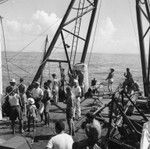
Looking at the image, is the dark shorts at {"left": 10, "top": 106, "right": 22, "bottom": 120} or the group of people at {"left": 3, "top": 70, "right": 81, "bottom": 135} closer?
the group of people at {"left": 3, "top": 70, "right": 81, "bottom": 135}

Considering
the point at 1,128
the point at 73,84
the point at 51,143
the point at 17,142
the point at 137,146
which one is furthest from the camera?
the point at 73,84

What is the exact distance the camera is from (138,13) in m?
14.6

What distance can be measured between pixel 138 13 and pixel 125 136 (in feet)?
27.5

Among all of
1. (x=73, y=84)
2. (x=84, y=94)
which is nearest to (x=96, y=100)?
(x=84, y=94)

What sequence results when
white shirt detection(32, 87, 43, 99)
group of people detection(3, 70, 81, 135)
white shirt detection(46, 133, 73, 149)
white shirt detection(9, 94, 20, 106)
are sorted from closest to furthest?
white shirt detection(46, 133, 73, 149) → group of people detection(3, 70, 81, 135) → white shirt detection(9, 94, 20, 106) → white shirt detection(32, 87, 43, 99)

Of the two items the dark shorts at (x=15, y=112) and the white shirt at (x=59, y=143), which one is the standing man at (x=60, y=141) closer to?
the white shirt at (x=59, y=143)

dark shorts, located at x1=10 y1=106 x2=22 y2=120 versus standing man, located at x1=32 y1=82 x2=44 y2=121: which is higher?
standing man, located at x1=32 y1=82 x2=44 y2=121

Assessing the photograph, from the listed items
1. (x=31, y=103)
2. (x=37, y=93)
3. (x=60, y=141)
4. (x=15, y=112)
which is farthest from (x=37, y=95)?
(x=60, y=141)

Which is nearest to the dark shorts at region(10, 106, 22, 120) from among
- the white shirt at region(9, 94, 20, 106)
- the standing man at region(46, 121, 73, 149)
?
the white shirt at region(9, 94, 20, 106)

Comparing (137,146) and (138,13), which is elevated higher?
(138,13)

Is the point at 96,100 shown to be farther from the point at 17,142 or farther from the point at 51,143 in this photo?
the point at 51,143

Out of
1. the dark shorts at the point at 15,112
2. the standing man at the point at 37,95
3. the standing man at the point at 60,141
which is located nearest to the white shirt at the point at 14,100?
the dark shorts at the point at 15,112

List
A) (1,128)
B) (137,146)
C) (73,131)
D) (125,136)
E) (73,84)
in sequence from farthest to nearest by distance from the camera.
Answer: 1. (73,84)
2. (1,128)
3. (73,131)
4. (125,136)
5. (137,146)

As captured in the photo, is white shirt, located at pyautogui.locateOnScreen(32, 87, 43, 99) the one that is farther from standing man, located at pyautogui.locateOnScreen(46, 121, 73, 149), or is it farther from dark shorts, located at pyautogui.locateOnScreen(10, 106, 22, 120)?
standing man, located at pyautogui.locateOnScreen(46, 121, 73, 149)
